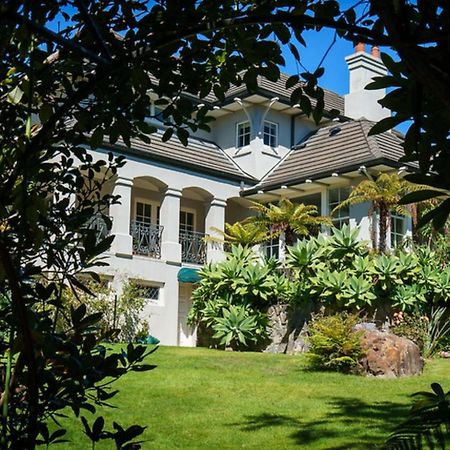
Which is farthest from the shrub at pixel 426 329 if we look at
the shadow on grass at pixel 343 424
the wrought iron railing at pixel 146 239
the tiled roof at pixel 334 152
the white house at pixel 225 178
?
the wrought iron railing at pixel 146 239

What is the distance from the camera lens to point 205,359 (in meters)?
13.7

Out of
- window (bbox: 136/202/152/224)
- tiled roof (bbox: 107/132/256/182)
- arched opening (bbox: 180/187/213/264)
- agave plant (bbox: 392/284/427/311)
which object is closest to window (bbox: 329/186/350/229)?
tiled roof (bbox: 107/132/256/182)

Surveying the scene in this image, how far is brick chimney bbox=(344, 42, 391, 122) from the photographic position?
2578 cm

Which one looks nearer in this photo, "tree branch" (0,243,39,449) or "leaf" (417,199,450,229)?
"tree branch" (0,243,39,449)

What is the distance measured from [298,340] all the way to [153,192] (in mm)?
9096

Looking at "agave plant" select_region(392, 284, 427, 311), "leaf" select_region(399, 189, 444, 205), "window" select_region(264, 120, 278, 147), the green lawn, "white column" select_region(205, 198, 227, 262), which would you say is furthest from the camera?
"window" select_region(264, 120, 278, 147)

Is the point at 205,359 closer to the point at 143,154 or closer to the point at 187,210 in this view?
the point at 143,154

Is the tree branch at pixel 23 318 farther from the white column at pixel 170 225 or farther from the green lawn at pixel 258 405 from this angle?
the white column at pixel 170 225

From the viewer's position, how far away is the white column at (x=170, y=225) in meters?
21.7

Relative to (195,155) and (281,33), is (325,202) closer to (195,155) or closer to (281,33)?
(195,155)

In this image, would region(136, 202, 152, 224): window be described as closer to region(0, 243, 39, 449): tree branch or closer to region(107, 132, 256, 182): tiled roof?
region(107, 132, 256, 182): tiled roof

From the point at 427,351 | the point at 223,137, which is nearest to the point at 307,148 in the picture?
the point at 223,137

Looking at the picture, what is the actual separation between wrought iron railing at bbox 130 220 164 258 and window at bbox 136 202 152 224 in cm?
128

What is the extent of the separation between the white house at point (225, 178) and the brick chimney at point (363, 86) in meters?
0.04
